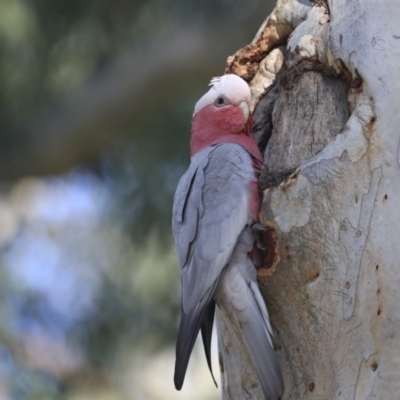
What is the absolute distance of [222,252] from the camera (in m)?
1.63

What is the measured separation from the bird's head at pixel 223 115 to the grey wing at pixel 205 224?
10 centimetres

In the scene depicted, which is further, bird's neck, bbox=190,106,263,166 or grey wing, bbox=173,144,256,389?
bird's neck, bbox=190,106,263,166

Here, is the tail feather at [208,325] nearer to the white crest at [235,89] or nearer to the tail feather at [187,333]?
the tail feather at [187,333]

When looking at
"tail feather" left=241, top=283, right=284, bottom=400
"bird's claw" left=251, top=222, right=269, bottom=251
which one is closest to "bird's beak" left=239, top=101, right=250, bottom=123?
"bird's claw" left=251, top=222, right=269, bottom=251

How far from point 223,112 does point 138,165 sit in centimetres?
189

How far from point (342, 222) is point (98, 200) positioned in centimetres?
233

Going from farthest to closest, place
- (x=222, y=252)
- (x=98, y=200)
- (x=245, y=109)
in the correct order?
(x=98, y=200) < (x=245, y=109) < (x=222, y=252)

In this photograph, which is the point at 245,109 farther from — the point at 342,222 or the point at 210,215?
Answer: the point at 342,222

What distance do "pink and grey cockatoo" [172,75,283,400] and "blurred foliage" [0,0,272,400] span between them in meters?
1.73

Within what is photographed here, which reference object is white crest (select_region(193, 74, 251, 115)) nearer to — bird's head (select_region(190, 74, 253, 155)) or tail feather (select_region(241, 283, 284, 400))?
bird's head (select_region(190, 74, 253, 155))

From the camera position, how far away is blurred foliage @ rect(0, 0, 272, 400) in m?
3.50

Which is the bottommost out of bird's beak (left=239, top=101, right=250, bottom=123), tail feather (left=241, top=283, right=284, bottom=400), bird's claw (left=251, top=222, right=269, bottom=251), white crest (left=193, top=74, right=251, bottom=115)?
tail feather (left=241, top=283, right=284, bottom=400)

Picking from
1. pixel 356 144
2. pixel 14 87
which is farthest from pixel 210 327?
pixel 14 87

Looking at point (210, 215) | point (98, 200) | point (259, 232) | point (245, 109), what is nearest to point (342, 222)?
point (259, 232)
